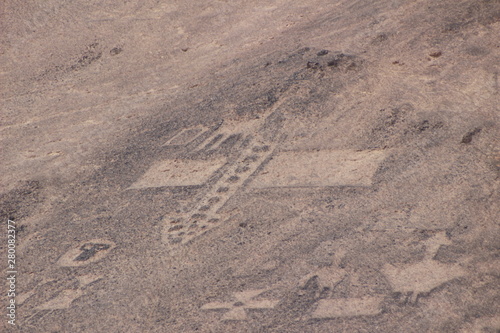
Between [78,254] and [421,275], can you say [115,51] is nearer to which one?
[78,254]

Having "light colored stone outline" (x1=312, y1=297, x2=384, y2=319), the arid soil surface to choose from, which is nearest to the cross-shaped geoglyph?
the arid soil surface

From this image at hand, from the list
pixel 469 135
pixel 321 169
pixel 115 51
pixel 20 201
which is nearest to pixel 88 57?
pixel 115 51

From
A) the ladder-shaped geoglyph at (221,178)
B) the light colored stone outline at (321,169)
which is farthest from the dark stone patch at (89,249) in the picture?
the light colored stone outline at (321,169)

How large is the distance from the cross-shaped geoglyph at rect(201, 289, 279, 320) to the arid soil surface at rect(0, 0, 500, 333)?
1 centimetres

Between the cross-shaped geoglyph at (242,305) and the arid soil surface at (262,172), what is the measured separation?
0.04 ft

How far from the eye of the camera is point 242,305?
3.47 metres

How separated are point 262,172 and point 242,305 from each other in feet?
5.01

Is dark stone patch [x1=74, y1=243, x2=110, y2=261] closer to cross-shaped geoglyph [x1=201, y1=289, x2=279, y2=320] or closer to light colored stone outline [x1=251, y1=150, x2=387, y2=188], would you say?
cross-shaped geoglyph [x1=201, y1=289, x2=279, y2=320]

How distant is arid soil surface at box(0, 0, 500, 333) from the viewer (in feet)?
11.4

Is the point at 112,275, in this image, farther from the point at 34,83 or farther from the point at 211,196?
the point at 34,83

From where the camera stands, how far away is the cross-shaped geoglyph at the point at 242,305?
3413 mm

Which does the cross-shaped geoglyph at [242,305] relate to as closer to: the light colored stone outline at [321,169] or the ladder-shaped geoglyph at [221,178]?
the ladder-shaped geoglyph at [221,178]

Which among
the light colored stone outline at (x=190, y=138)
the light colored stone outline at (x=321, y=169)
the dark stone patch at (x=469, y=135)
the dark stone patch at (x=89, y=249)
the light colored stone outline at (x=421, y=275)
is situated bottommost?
the light colored stone outline at (x=421, y=275)

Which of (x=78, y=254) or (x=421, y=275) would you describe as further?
(x=78, y=254)
